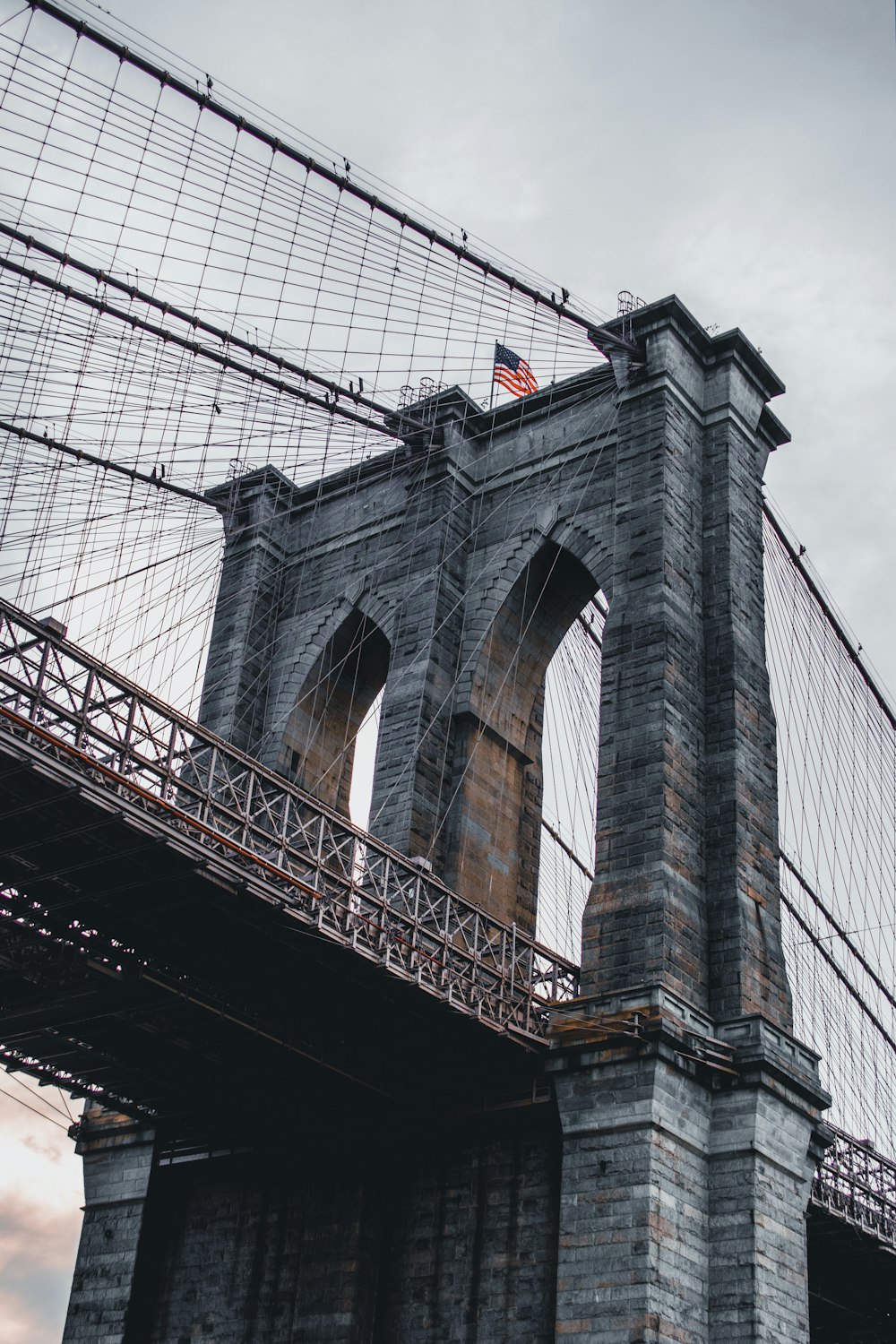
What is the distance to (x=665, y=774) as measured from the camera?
2620cm

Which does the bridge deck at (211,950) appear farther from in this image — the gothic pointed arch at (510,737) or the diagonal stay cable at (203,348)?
the diagonal stay cable at (203,348)

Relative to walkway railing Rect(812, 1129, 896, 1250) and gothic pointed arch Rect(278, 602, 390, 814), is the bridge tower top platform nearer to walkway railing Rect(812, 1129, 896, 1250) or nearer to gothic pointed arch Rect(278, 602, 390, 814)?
gothic pointed arch Rect(278, 602, 390, 814)

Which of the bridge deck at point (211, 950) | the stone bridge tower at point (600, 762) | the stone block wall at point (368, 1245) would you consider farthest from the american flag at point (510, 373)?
the stone block wall at point (368, 1245)

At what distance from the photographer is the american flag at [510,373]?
37.1 metres

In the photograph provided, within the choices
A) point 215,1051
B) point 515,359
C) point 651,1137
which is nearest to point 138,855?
point 215,1051

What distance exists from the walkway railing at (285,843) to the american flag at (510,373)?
14.5m

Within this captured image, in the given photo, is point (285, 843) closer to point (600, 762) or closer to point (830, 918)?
point (600, 762)

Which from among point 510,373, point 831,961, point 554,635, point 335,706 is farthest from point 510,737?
point 831,961

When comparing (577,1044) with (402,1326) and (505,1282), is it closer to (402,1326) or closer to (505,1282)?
(505,1282)

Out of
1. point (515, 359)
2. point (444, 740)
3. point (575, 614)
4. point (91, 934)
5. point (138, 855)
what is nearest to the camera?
point (138, 855)

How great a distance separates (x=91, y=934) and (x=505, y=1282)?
8164mm

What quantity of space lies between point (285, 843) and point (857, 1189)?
19.8 metres

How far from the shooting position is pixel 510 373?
37344mm

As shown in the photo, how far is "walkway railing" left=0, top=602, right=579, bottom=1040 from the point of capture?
63.3 feet
